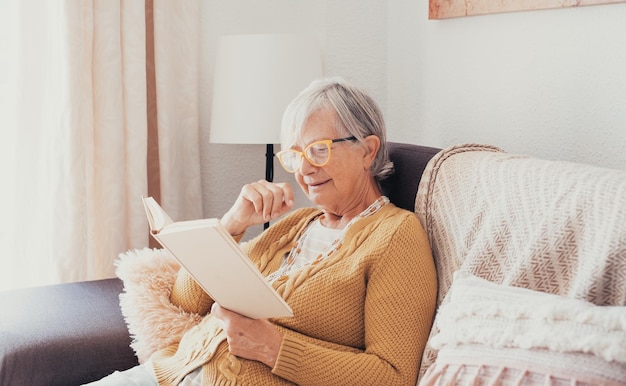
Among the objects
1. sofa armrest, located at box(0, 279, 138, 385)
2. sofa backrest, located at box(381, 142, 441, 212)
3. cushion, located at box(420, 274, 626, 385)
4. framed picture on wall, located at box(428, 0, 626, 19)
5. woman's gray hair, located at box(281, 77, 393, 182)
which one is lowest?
sofa armrest, located at box(0, 279, 138, 385)

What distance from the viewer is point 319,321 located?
163 cm

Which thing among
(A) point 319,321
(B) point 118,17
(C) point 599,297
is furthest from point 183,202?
(C) point 599,297

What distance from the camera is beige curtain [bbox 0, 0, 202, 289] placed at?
99.6 inches

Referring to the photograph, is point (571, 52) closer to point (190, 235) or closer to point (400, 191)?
point (400, 191)

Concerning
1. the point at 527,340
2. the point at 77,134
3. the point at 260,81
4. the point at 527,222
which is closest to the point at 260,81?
the point at 260,81

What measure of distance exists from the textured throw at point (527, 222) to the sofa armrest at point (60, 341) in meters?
0.80

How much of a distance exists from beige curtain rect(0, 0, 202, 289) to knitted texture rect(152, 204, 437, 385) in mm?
991

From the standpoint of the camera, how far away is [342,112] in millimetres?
1780

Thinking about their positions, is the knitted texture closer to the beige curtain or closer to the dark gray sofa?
the dark gray sofa

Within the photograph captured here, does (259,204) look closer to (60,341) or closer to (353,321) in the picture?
(353,321)

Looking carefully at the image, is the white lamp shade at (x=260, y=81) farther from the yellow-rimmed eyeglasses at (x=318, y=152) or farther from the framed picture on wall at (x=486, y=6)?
the yellow-rimmed eyeglasses at (x=318, y=152)

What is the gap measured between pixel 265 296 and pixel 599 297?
1.89 feet

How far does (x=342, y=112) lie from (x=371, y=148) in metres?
0.12

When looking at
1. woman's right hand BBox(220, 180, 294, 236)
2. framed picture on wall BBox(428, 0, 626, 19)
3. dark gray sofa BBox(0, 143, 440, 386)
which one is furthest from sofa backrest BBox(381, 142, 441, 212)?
framed picture on wall BBox(428, 0, 626, 19)
